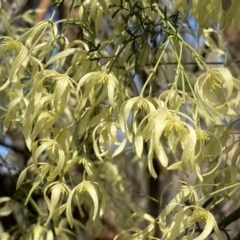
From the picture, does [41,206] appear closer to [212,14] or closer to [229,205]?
[229,205]

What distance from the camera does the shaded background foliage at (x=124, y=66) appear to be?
0.79 metres

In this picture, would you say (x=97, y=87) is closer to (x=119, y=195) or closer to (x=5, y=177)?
(x=119, y=195)

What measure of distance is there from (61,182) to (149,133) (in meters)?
0.15

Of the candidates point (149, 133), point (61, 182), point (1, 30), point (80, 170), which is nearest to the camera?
point (149, 133)

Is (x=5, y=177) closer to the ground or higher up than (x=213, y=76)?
closer to the ground

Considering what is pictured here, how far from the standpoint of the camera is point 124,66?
3.01ft

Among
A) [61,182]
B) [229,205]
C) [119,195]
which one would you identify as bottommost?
[229,205]

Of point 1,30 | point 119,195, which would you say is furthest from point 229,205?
point 1,30

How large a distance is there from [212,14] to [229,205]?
0.82 meters

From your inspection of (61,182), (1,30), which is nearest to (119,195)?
(1,30)

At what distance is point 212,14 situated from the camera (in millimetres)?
746

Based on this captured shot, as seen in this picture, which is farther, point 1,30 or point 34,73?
point 1,30

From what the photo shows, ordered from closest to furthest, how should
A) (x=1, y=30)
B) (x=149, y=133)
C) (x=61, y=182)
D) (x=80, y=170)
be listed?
(x=149, y=133) < (x=61, y=182) < (x=1, y=30) < (x=80, y=170)

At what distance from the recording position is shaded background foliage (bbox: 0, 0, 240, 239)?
0.79 m
